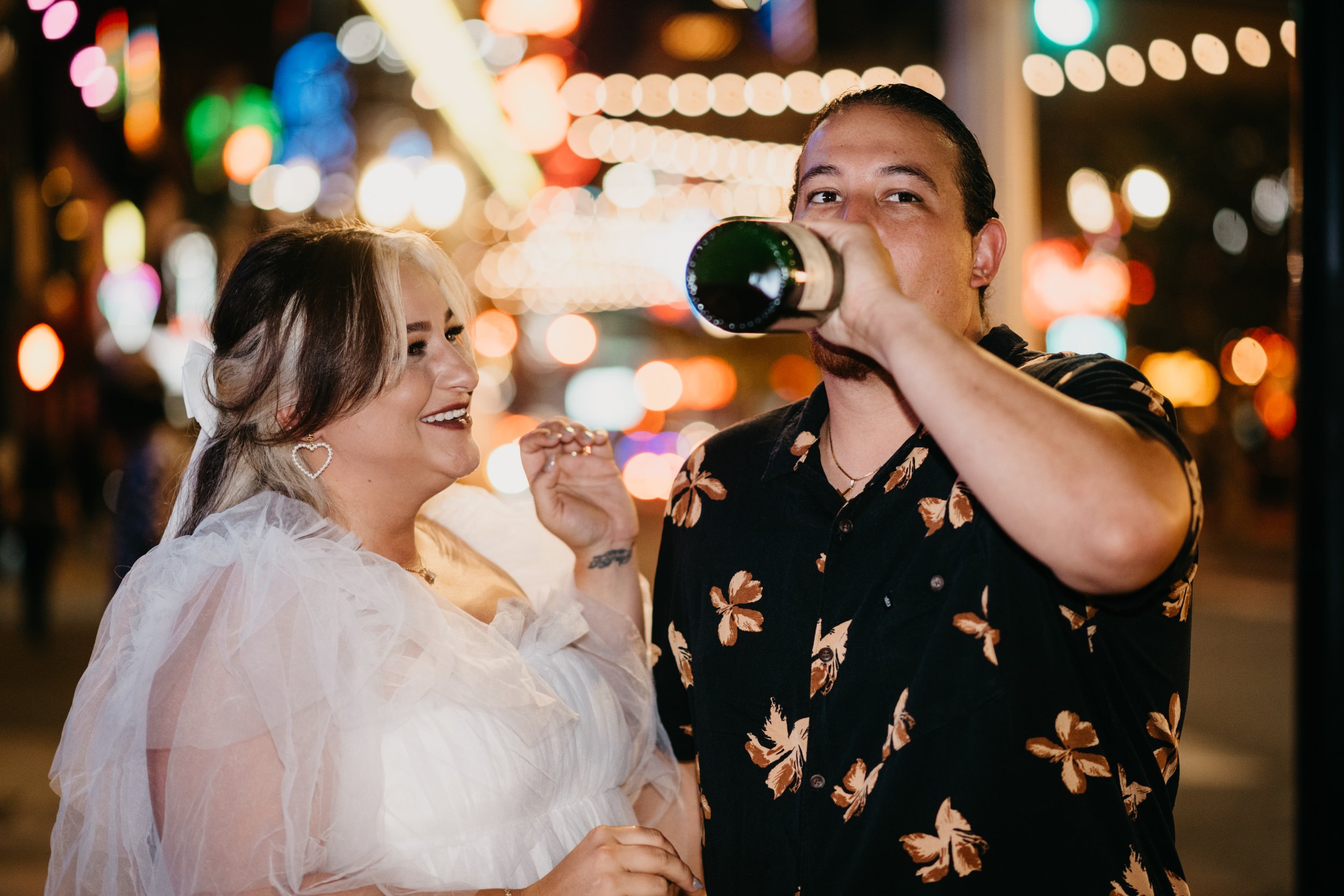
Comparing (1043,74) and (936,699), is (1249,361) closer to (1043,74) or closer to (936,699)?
(1043,74)

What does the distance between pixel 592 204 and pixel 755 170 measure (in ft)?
28.2

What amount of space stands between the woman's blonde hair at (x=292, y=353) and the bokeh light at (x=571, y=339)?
3784 centimetres

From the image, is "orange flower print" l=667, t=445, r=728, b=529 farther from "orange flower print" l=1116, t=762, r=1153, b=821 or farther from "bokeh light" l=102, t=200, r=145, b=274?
"bokeh light" l=102, t=200, r=145, b=274

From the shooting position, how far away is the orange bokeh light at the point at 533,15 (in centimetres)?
820

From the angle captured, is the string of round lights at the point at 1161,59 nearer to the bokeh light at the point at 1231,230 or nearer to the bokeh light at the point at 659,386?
the bokeh light at the point at 1231,230

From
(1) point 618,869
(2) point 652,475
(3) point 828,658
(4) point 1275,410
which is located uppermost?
(3) point 828,658

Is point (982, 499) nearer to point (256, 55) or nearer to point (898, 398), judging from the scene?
point (898, 398)

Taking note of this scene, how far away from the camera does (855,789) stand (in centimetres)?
168

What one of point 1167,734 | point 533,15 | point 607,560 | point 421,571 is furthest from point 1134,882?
point 533,15

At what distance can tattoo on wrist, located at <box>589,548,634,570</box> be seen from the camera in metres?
2.50

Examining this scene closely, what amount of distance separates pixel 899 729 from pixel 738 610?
415 mm

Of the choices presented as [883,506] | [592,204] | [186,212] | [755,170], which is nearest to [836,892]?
[883,506]

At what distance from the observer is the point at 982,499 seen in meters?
1.39

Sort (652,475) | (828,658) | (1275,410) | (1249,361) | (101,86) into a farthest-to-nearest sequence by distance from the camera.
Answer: (652,475), (1249,361), (1275,410), (101,86), (828,658)
